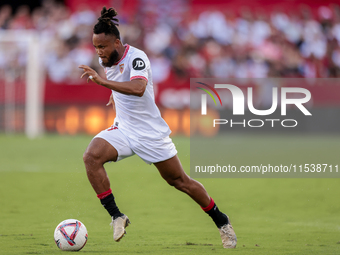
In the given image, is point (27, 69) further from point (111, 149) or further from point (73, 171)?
point (111, 149)

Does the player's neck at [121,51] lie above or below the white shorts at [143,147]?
above

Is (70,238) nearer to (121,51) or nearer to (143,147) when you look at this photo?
(143,147)

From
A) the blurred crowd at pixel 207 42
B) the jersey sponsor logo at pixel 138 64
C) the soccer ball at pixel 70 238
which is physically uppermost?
the blurred crowd at pixel 207 42

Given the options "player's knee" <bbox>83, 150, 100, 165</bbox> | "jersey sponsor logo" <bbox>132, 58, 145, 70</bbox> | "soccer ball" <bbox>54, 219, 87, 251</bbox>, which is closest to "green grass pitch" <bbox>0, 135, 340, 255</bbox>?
"soccer ball" <bbox>54, 219, 87, 251</bbox>

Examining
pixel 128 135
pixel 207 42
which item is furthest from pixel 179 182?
pixel 207 42

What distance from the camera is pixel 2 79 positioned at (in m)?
17.2

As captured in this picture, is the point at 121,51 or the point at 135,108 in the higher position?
the point at 121,51

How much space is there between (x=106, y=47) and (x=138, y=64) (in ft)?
1.15

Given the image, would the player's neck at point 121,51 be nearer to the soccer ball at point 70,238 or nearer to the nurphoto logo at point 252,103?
the soccer ball at point 70,238

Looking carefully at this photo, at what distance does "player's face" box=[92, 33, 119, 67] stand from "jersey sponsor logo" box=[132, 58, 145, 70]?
0.22 m

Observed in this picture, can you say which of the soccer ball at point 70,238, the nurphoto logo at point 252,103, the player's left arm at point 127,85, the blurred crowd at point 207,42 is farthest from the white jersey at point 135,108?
the blurred crowd at point 207,42

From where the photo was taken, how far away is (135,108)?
5.80m

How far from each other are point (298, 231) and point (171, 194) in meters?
3.02

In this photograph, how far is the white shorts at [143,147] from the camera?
5.75 m
